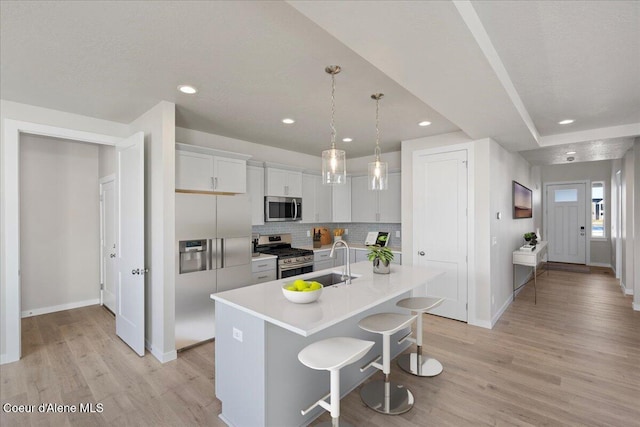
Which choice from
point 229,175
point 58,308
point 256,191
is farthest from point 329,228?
point 58,308

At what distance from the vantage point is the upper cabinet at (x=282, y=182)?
15.9ft

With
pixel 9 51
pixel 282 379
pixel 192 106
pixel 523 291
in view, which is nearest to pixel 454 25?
pixel 282 379

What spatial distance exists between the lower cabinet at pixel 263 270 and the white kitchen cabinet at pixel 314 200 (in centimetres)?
131

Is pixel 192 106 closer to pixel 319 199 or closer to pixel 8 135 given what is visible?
pixel 8 135

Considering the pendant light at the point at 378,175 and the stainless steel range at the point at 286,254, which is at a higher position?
the pendant light at the point at 378,175

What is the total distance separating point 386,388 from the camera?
2377mm

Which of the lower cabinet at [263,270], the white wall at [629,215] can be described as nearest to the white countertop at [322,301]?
the lower cabinet at [263,270]

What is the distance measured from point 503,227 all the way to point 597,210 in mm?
5557

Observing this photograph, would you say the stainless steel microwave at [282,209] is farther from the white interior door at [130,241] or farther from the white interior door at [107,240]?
the white interior door at [107,240]

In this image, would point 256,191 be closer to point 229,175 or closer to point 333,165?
point 229,175

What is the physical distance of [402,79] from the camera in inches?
84.3

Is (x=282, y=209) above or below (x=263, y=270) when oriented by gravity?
above

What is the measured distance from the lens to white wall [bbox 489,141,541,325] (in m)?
4.02

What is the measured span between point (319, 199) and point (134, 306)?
3.49 m
